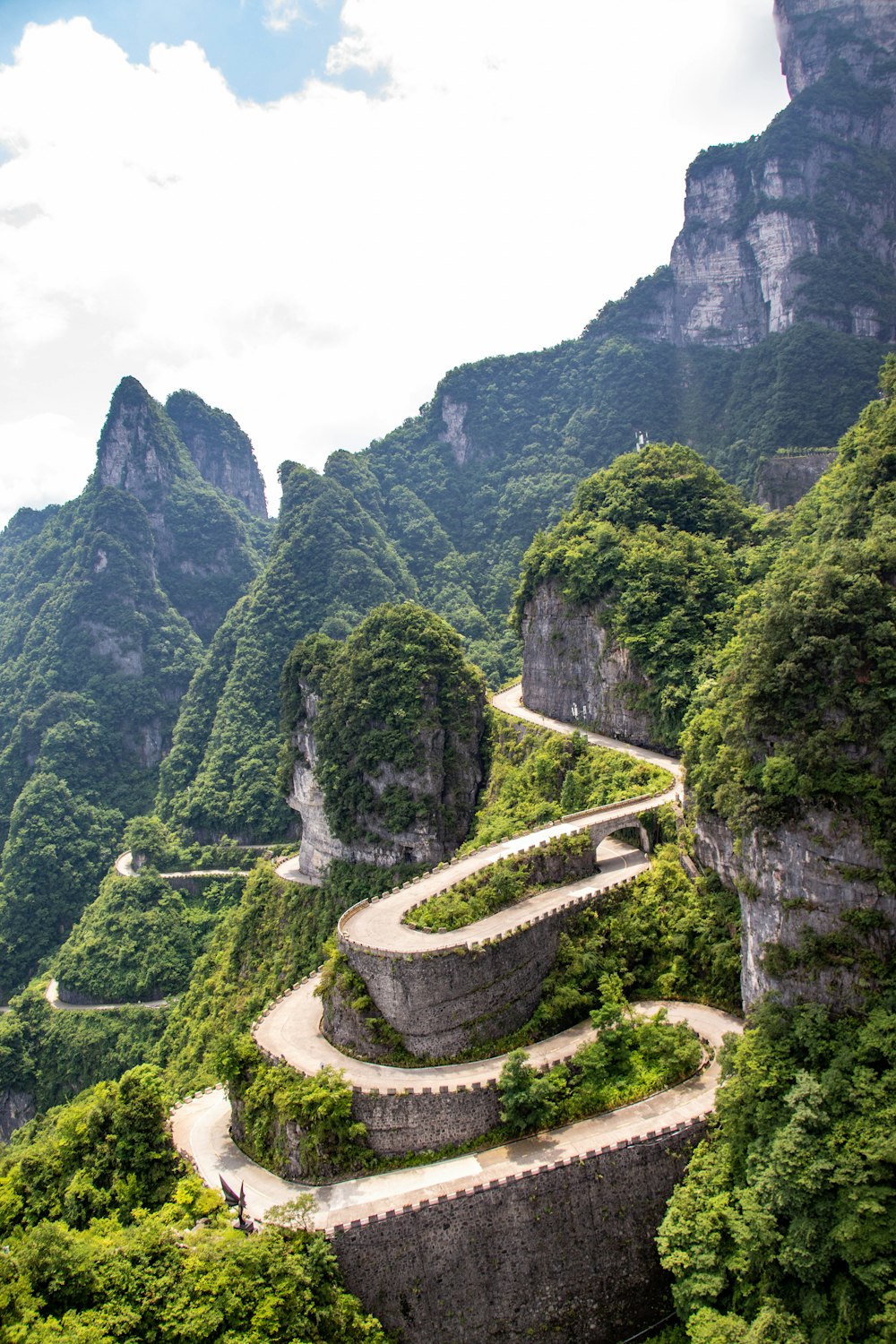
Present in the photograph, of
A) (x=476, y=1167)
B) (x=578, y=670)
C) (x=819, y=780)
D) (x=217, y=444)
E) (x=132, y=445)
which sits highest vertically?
(x=217, y=444)

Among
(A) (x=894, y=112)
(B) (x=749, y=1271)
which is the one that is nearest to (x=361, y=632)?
(B) (x=749, y=1271)

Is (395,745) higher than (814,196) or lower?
lower

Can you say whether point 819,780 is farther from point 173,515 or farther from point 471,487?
point 173,515

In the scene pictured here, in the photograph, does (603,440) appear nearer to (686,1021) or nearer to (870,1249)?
Result: (686,1021)

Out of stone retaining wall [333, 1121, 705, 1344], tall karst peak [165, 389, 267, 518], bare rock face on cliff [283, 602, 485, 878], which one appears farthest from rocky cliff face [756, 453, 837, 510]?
tall karst peak [165, 389, 267, 518]

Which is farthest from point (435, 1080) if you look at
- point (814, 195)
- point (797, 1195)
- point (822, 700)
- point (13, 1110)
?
point (814, 195)

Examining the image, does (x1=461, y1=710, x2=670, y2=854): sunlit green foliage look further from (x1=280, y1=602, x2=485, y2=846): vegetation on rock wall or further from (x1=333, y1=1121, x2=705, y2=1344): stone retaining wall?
(x1=333, y1=1121, x2=705, y2=1344): stone retaining wall

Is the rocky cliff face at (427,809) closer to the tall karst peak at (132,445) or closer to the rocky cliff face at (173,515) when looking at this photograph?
the rocky cliff face at (173,515)
